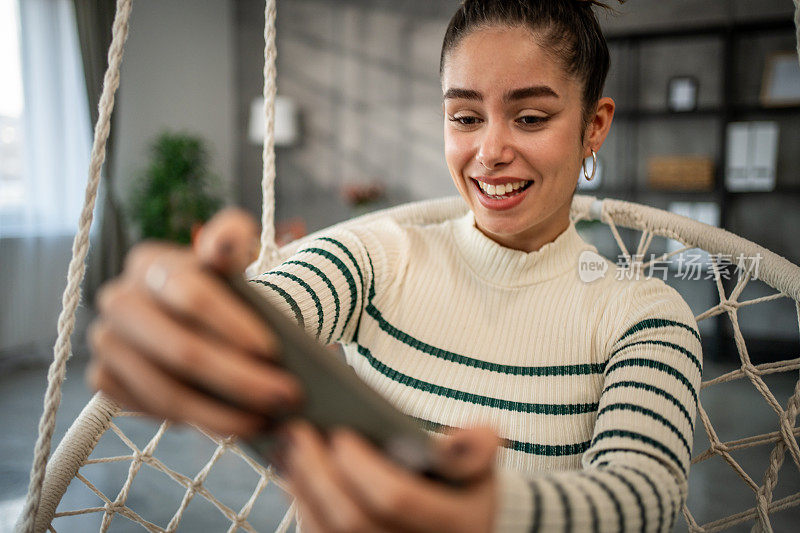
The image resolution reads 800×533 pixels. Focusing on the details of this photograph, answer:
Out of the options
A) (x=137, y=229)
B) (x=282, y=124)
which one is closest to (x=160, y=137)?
(x=137, y=229)

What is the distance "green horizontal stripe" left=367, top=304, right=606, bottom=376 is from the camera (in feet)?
2.69

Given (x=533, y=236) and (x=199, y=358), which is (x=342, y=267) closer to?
(x=533, y=236)

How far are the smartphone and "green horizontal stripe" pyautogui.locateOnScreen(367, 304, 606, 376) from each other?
504mm

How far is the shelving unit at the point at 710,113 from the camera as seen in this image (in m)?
3.47

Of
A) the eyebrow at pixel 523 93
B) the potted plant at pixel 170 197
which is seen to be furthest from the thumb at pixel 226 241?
the potted plant at pixel 170 197

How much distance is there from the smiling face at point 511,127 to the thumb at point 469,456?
54 centimetres

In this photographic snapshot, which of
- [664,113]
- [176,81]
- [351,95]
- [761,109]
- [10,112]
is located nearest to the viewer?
[10,112]

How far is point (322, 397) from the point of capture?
13.1 inches

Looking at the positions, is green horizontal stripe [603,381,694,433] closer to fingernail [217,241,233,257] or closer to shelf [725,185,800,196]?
fingernail [217,241,233,257]

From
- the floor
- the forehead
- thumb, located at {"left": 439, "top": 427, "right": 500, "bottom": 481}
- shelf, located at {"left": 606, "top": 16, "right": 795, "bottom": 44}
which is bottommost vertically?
the floor

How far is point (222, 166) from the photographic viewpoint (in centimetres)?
500

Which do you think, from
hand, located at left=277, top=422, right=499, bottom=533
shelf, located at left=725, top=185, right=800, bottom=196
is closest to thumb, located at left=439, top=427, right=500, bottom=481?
hand, located at left=277, top=422, right=499, bottom=533

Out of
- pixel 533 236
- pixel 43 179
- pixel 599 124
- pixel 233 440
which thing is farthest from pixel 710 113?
pixel 43 179

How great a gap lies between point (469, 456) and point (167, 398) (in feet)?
0.56
